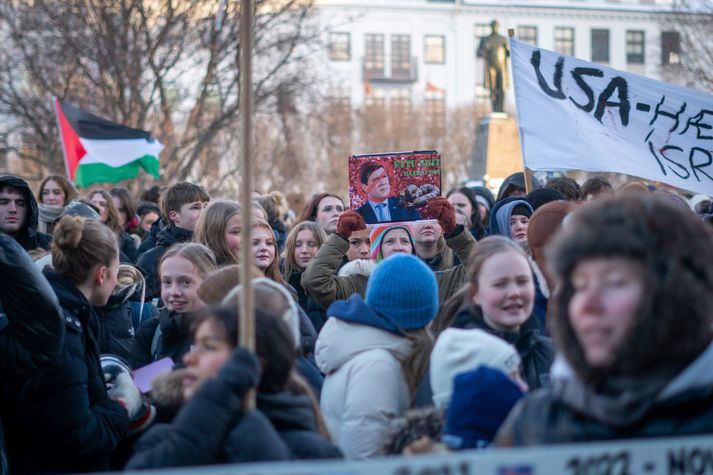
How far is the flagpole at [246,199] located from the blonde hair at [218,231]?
3.16 metres

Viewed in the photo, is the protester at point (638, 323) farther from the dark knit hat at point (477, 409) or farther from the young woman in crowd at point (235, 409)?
the young woman in crowd at point (235, 409)

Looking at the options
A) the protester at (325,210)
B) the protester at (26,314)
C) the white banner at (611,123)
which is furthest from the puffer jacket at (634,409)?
the protester at (325,210)

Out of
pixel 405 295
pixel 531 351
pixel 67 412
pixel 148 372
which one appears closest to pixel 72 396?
pixel 67 412

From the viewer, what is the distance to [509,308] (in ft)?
12.0

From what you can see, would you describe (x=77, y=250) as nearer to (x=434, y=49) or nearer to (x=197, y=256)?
(x=197, y=256)

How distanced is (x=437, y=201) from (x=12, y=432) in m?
2.79

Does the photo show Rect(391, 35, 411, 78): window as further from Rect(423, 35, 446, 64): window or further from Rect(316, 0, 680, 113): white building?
Rect(423, 35, 446, 64): window

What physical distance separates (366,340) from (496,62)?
24.9 m

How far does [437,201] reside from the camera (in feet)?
19.9

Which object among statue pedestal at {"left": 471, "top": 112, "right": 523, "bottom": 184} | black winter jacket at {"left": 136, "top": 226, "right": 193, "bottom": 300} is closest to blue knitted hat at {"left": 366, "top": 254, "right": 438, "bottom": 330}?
black winter jacket at {"left": 136, "top": 226, "right": 193, "bottom": 300}

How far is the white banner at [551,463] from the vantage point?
210 centimetres

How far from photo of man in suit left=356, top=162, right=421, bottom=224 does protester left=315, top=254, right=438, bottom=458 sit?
85.8 inches

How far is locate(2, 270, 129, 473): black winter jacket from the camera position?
4059 millimetres

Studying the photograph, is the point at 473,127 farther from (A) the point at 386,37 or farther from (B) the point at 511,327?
(B) the point at 511,327
